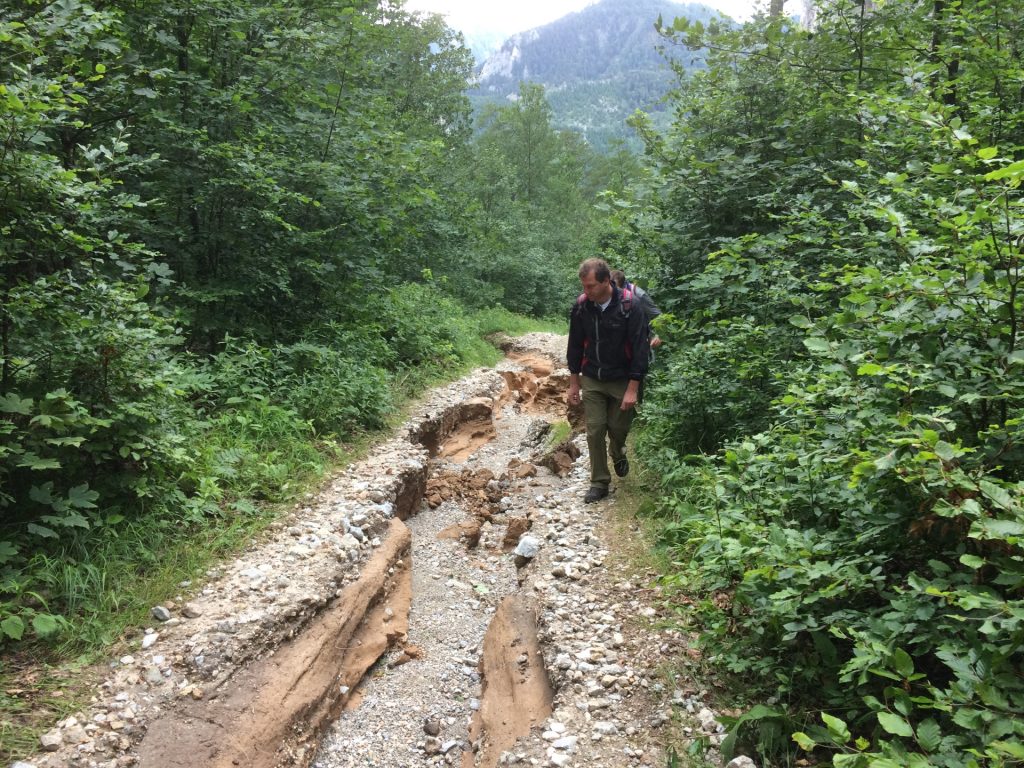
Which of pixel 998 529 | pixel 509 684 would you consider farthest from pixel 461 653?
pixel 998 529

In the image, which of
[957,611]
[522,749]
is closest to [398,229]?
[522,749]

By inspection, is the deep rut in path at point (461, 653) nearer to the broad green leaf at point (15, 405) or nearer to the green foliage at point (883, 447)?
the green foliage at point (883, 447)

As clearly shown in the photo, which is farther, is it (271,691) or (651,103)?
(651,103)

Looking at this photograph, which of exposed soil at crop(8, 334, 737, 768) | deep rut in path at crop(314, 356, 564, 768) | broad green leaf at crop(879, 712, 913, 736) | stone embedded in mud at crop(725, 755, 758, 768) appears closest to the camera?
broad green leaf at crop(879, 712, 913, 736)

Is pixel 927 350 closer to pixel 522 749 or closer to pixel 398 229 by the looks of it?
pixel 522 749

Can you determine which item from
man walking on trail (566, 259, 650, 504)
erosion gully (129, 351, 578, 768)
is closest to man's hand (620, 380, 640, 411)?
man walking on trail (566, 259, 650, 504)

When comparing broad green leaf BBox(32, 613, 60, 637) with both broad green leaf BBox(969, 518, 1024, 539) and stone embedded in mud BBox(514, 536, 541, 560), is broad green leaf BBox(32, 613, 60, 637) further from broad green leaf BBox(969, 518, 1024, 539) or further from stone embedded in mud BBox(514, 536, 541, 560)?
broad green leaf BBox(969, 518, 1024, 539)

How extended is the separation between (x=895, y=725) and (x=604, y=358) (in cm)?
410

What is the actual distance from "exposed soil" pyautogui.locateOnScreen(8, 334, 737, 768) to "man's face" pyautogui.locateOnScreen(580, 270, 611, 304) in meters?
2.09

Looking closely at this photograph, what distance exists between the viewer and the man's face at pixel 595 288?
212 inches

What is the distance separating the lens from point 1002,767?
65.4 inches

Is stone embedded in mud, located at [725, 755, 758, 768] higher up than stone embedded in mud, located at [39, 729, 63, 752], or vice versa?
stone embedded in mud, located at [725, 755, 758, 768]

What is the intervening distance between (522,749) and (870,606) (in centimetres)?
199

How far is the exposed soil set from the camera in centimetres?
327
